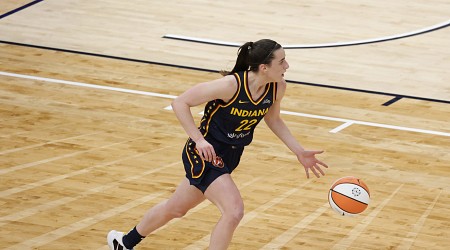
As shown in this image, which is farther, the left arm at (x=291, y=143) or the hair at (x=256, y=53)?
the left arm at (x=291, y=143)

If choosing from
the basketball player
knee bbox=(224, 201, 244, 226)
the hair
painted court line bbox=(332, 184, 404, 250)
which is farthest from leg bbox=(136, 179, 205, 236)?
painted court line bbox=(332, 184, 404, 250)

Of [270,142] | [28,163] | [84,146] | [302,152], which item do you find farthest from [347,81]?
[302,152]

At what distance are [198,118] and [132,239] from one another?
5.87 m

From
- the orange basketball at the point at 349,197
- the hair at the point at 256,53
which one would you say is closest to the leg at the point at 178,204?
the hair at the point at 256,53

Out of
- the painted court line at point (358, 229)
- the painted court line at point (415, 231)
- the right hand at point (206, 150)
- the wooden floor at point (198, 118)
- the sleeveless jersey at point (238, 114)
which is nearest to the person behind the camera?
the right hand at point (206, 150)

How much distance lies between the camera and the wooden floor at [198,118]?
9633mm

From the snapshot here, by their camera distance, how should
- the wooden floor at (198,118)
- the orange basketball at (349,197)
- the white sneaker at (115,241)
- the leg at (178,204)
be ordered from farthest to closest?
the wooden floor at (198,118) < the orange basketball at (349,197) < the white sneaker at (115,241) < the leg at (178,204)

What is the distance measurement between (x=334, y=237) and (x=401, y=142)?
159 inches

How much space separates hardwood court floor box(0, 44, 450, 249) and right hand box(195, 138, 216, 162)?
1.81 meters

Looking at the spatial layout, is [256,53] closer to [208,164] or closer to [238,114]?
[238,114]

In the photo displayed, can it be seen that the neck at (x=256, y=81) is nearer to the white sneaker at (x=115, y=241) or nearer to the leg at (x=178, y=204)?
the leg at (x=178, y=204)

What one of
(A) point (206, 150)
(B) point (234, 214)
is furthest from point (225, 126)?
(B) point (234, 214)

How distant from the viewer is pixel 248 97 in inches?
297

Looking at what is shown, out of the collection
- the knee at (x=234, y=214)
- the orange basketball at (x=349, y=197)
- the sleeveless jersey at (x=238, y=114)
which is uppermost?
the sleeveless jersey at (x=238, y=114)
